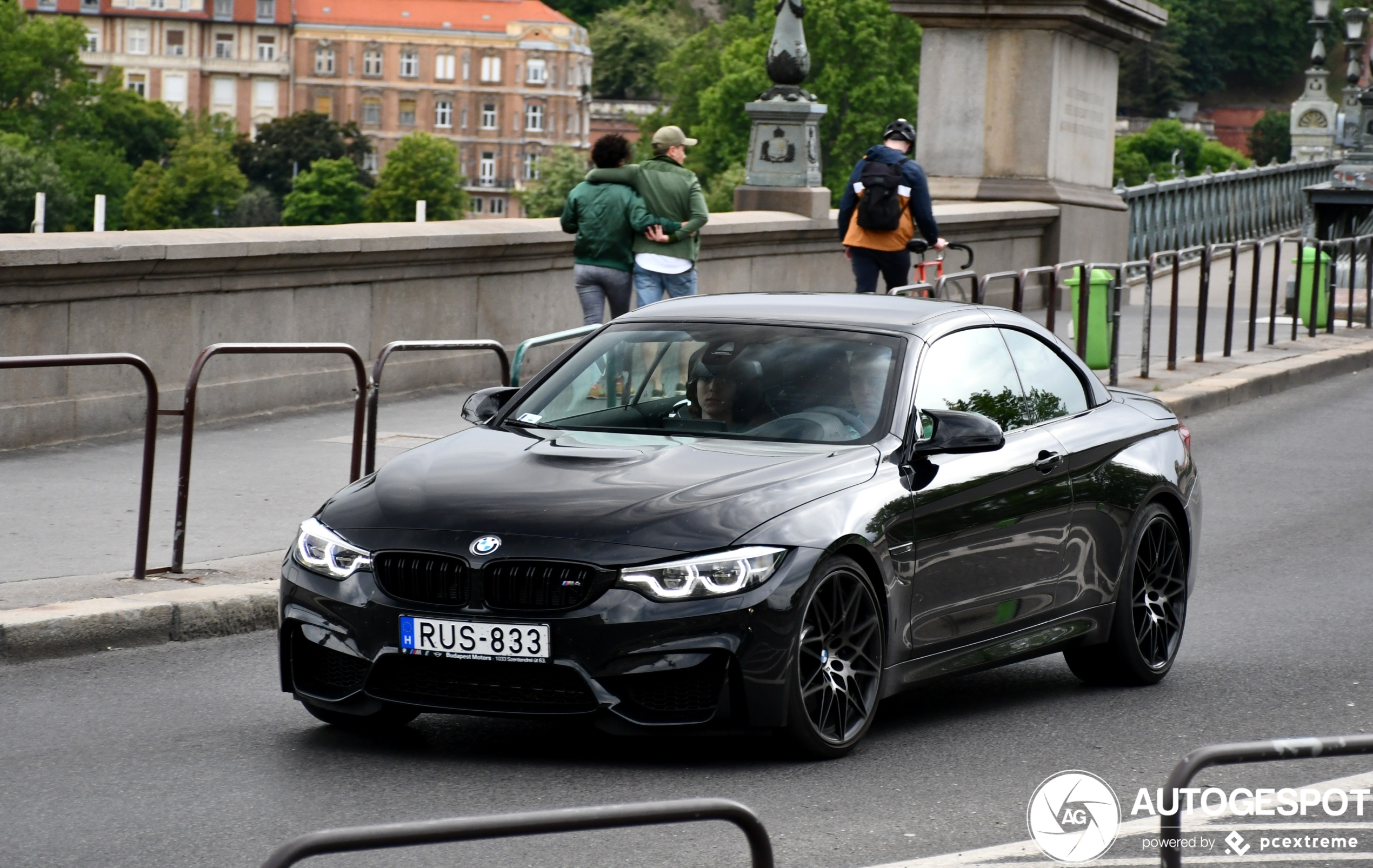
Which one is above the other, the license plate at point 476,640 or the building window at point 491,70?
the building window at point 491,70

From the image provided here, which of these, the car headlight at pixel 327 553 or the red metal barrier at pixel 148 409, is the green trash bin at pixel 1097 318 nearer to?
the red metal barrier at pixel 148 409

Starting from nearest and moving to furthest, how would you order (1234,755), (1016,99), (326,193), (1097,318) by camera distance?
(1234,755) → (1097,318) → (1016,99) → (326,193)

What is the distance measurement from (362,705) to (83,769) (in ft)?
2.53

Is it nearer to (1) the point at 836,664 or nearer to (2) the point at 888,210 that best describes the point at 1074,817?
(1) the point at 836,664

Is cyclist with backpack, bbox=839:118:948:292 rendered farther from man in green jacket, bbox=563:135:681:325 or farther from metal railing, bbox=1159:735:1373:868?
metal railing, bbox=1159:735:1373:868

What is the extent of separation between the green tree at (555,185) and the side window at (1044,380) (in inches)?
5341

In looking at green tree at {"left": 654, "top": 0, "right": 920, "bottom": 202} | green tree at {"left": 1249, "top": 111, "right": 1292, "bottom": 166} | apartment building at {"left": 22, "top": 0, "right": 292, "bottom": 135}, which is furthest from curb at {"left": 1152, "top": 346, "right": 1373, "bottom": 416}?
apartment building at {"left": 22, "top": 0, "right": 292, "bottom": 135}

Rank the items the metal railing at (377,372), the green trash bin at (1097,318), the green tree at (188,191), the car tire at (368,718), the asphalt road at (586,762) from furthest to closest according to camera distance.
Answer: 1. the green tree at (188,191)
2. the green trash bin at (1097,318)
3. the metal railing at (377,372)
4. the car tire at (368,718)
5. the asphalt road at (586,762)

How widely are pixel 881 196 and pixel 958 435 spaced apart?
9714 mm

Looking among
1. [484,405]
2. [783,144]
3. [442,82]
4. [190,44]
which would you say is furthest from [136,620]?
[190,44]

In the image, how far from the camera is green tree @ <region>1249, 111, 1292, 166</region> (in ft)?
601

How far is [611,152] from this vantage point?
47.9 ft

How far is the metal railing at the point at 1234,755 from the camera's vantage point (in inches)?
138

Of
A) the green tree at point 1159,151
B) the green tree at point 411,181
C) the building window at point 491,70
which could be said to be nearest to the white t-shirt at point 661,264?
the green tree at point 411,181
